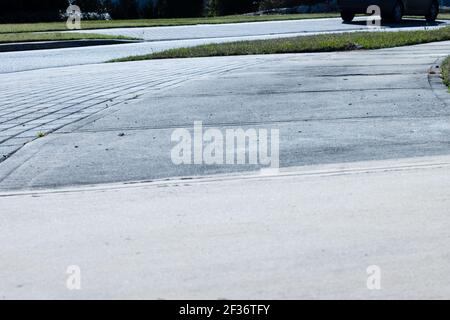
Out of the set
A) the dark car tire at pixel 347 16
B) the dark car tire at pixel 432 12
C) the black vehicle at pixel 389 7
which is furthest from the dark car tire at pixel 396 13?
the dark car tire at pixel 432 12

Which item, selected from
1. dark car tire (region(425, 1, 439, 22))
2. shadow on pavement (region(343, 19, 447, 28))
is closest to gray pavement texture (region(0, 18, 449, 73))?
shadow on pavement (region(343, 19, 447, 28))

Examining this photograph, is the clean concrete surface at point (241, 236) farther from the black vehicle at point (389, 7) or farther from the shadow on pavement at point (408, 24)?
the black vehicle at point (389, 7)

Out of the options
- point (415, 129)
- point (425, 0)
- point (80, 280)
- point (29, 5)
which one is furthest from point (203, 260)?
point (29, 5)

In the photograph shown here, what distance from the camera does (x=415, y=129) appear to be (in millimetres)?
10430

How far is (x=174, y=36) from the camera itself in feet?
91.5

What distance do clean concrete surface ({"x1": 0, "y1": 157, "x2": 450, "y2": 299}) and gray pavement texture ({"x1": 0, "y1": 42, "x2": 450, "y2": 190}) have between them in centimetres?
66

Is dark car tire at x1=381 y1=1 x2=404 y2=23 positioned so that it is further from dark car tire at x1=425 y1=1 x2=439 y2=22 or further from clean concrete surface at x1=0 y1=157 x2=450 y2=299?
clean concrete surface at x1=0 y1=157 x2=450 y2=299

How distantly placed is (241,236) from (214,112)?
5.20 metres

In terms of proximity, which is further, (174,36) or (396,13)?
(396,13)

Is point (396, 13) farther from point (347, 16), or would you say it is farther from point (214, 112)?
point (214, 112)

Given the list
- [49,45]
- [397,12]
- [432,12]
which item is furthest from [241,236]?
[432,12]

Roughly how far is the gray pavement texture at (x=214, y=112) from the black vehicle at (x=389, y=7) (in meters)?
14.1
